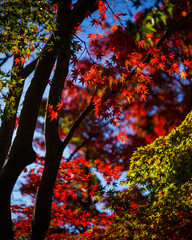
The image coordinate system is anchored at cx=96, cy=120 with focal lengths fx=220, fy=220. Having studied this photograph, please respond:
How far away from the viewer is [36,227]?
13.7ft

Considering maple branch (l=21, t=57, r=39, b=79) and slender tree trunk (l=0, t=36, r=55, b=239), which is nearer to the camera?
slender tree trunk (l=0, t=36, r=55, b=239)

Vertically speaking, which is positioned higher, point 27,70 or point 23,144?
point 27,70

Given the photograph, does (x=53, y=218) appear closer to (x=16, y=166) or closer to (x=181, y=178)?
(x=16, y=166)

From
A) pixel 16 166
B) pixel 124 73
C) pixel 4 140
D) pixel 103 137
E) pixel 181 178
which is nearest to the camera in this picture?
pixel 181 178

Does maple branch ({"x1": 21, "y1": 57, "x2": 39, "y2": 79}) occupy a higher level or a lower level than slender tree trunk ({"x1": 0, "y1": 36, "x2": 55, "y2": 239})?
higher

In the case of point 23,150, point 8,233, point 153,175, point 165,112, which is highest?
point 165,112

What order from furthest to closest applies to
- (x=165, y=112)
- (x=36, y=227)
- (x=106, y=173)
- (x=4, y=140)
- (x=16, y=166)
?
(x=165, y=112) → (x=106, y=173) → (x=4, y=140) → (x=36, y=227) → (x=16, y=166)

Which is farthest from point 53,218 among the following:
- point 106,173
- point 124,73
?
point 124,73

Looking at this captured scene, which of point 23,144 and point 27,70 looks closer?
point 23,144

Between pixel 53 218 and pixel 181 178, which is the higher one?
pixel 53 218

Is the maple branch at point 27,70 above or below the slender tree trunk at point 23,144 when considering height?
above

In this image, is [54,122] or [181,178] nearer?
[181,178]

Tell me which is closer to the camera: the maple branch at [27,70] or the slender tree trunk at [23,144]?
the slender tree trunk at [23,144]

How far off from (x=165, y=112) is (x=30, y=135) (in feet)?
25.8
